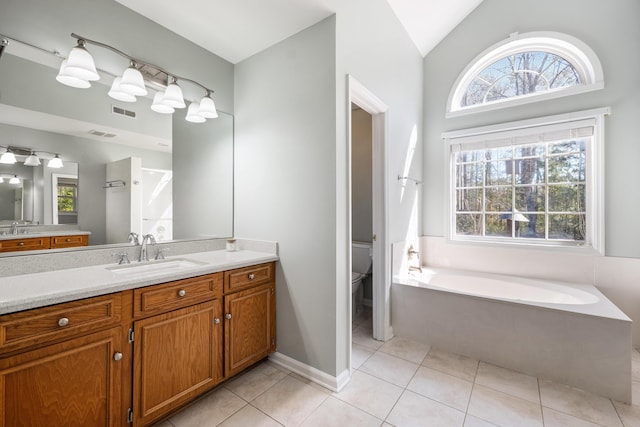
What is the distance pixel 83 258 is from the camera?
1.60 metres

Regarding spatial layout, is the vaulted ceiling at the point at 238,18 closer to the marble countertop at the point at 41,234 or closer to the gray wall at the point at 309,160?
the gray wall at the point at 309,160

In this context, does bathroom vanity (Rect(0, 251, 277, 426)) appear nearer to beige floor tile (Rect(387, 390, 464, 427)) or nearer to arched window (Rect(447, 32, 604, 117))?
beige floor tile (Rect(387, 390, 464, 427))

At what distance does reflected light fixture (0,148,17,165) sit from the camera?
1406 millimetres

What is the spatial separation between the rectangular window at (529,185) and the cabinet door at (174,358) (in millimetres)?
2725

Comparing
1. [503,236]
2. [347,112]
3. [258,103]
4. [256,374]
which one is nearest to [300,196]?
[347,112]

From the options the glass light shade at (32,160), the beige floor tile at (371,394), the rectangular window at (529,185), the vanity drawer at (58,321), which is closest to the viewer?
the vanity drawer at (58,321)

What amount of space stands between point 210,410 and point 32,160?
5.72 feet

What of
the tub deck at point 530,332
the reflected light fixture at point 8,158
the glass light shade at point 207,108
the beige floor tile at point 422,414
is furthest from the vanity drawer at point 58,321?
the tub deck at point 530,332

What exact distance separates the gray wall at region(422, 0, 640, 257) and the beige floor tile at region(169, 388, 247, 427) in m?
3.30

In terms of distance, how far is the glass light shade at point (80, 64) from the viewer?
1444 millimetres

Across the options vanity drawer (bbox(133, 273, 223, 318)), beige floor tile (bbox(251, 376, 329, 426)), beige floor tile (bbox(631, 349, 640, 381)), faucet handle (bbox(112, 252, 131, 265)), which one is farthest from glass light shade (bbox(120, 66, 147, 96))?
beige floor tile (bbox(631, 349, 640, 381))

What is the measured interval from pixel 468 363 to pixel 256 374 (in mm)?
1629

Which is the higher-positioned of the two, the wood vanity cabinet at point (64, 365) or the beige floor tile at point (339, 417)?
the wood vanity cabinet at point (64, 365)

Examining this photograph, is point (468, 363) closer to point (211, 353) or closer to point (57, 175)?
point (211, 353)
